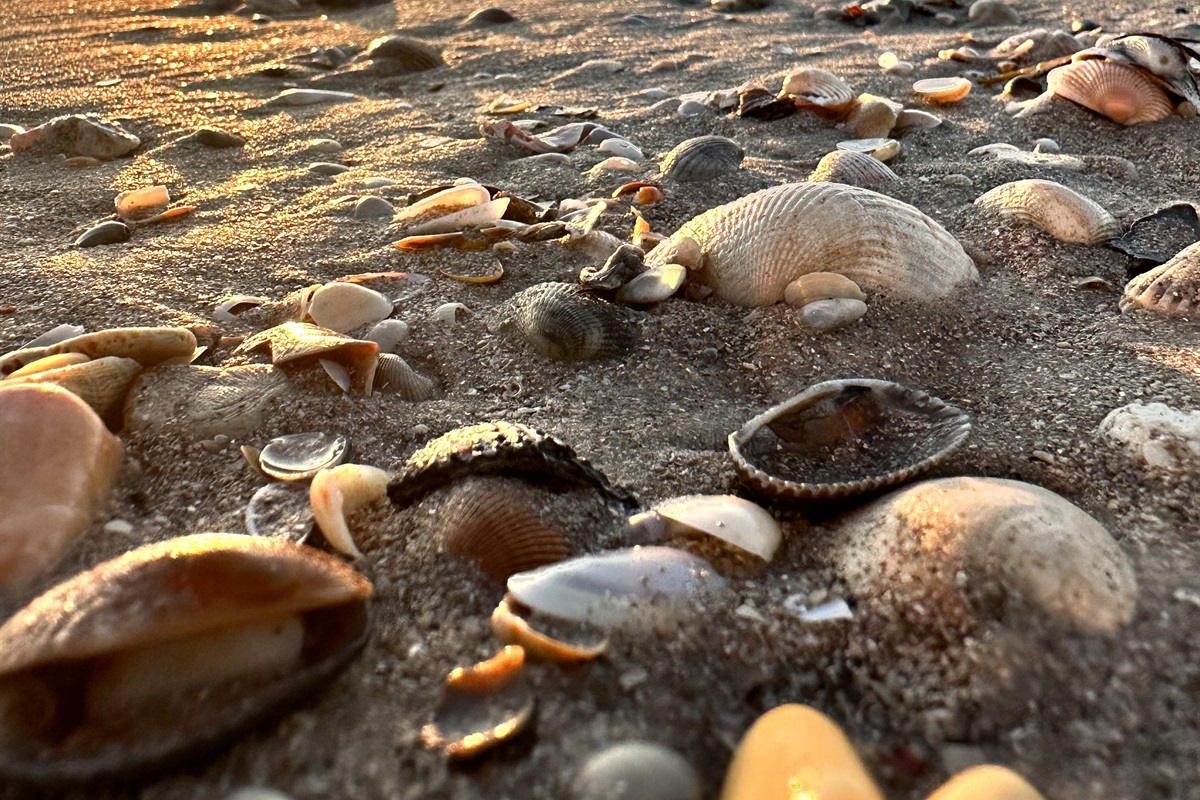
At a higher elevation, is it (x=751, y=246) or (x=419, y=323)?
(x=751, y=246)

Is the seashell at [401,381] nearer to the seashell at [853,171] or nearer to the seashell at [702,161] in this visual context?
the seashell at [702,161]

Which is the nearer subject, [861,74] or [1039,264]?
[1039,264]

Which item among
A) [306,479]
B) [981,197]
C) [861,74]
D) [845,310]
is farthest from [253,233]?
[861,74]

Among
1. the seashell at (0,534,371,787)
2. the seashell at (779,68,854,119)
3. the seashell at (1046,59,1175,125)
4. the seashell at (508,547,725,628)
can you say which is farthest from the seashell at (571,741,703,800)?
the seashell at (1046,59,1175,125)

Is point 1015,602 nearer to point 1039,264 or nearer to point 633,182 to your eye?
point 1039,264

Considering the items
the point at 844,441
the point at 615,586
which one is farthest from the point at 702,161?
the point at 615,586

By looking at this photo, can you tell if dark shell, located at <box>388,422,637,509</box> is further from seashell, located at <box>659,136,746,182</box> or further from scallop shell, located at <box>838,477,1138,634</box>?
seashell, located at <box>659,136,746,182</box>

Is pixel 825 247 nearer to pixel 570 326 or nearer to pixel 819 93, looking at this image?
pixel 570 326
